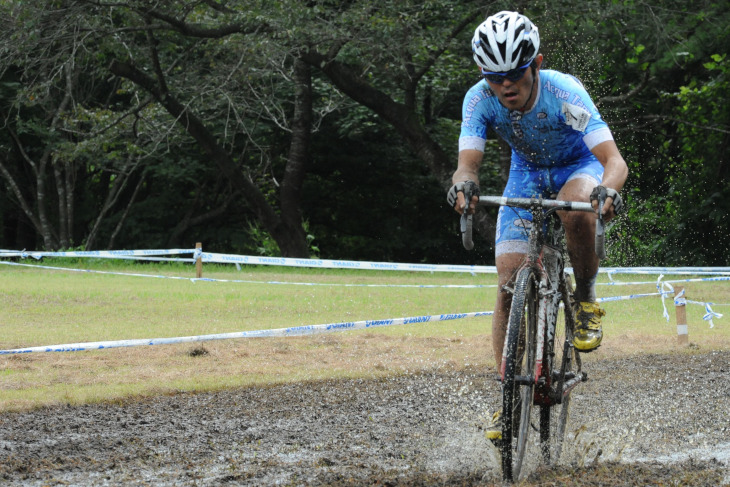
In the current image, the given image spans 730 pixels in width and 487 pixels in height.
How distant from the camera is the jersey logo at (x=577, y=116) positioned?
4875 millimetres

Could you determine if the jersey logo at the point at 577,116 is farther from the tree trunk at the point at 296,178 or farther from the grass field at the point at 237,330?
the tree trunk at the point at 296,178

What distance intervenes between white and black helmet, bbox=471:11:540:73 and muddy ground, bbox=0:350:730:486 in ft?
6.42

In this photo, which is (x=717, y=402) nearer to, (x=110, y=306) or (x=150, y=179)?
(x=110, y=306)

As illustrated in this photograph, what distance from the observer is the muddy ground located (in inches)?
187

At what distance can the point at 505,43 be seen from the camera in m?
4.60

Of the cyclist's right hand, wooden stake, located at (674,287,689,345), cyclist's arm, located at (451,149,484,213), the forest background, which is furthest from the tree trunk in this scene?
the cyclist's right hand

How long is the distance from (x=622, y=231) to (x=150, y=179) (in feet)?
53.3

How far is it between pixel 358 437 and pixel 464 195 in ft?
6.05

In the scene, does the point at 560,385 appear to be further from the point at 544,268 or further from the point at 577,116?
the point at 577,116

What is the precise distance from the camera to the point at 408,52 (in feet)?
67.7

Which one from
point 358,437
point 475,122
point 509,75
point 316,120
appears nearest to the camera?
point 509,75

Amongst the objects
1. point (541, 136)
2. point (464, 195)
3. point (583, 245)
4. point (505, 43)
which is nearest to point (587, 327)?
point (583, 245)

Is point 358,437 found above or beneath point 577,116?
beneath

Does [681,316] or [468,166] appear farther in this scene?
[681,316]
